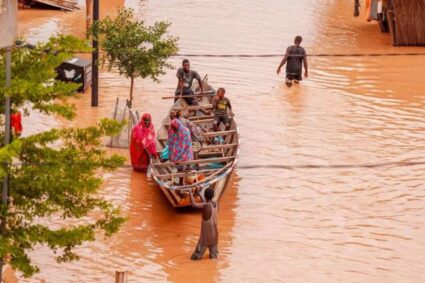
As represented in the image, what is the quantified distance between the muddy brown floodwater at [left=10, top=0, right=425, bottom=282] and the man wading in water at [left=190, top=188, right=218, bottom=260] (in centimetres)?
16

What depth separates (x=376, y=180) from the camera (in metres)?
20.0

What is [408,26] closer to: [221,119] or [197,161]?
[221,119]

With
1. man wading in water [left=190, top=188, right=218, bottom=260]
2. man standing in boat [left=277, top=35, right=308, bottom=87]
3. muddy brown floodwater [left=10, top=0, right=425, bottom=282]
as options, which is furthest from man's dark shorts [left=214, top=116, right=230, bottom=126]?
man standing in boat [left=277, top=35, right=308, bottom=87]

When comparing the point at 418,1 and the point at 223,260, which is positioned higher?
the point at 418,1

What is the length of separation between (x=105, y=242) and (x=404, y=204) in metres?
4.96

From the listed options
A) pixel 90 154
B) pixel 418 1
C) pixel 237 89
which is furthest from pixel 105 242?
pixel 418 1

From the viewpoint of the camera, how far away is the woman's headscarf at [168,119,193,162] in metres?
18.2

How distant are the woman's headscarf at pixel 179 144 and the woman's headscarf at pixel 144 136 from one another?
0.86m

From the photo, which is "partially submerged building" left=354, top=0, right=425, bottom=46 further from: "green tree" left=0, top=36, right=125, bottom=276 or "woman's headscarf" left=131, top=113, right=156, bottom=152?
"green tree" left=0, top=36, right=125, bottom=276

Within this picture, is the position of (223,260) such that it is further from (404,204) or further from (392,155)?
(392,155)

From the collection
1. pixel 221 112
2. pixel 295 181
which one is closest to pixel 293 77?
pixel 221 112

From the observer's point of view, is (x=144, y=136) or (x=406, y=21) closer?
(x=144, y=136)

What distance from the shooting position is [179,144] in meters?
18.2

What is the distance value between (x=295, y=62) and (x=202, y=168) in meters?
8.99
